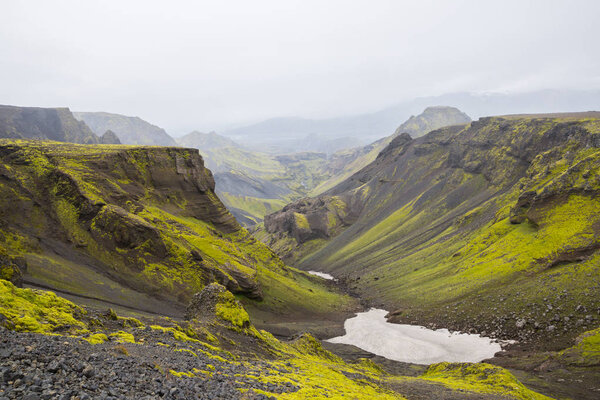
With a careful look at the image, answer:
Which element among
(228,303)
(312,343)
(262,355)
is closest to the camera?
(262,355)

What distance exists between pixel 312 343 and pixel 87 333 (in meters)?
32.0

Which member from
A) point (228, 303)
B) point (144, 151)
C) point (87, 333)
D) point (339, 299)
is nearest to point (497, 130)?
point (339, 299)

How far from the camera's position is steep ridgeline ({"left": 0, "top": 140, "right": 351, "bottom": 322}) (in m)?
50.4

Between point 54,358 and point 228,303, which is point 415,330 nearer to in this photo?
point 228,303

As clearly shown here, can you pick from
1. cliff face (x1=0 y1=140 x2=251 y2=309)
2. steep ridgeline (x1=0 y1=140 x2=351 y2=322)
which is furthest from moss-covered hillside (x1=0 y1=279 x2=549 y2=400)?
cliff face (x1=0 y1=140 x2=251 y2=309)

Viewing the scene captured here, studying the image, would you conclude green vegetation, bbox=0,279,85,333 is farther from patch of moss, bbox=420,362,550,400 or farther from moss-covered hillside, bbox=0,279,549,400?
patch of moss, bbox=420,362,550,400

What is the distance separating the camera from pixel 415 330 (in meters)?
76.2

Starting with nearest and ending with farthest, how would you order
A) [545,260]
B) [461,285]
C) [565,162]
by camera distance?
[545,260]
[461,285]
[565,162]

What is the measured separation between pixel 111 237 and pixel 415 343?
217 feet

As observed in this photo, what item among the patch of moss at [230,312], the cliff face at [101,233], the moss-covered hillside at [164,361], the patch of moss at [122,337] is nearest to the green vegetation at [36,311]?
the moss-covered hillside at [164,361]

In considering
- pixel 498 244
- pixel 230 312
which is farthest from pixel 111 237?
pixel 498 244

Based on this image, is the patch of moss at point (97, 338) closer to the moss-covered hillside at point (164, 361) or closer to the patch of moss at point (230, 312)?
the moss-covered hillside at point (164, 361)

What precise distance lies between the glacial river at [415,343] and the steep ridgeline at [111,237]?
18.1 m

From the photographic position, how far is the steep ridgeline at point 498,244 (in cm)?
6350
